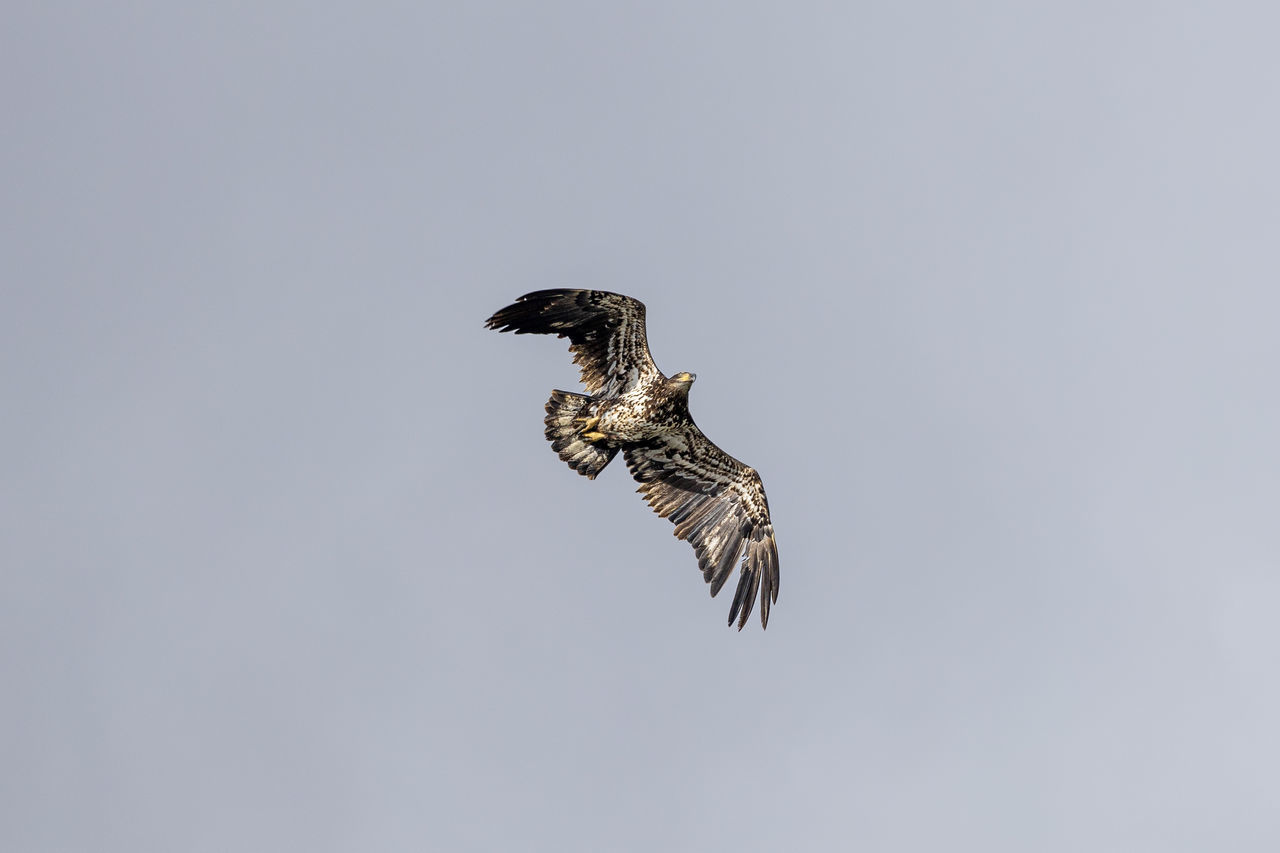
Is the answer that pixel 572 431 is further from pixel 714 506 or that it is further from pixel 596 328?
pixel 714 506

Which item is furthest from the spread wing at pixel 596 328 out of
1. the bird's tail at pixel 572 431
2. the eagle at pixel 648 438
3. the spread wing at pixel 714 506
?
the spread wing at pixel 714 506

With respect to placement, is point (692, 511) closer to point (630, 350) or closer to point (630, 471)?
point (630, 471)

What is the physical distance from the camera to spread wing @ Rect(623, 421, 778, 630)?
81.9 feet

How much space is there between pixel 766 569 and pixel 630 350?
441 cm

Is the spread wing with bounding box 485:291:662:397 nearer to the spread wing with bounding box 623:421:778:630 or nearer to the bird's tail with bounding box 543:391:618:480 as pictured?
the bird's tail with bounding box 543:391:618:480

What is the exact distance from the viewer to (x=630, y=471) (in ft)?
84.0

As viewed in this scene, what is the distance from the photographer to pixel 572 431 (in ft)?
80.9

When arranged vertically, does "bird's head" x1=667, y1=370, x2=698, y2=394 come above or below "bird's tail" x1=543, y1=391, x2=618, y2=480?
above

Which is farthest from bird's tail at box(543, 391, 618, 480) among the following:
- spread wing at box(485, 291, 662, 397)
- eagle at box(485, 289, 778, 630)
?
spread wing at box(485, 291, 662, 397)

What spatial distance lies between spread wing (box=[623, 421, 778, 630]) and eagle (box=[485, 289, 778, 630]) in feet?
0.06

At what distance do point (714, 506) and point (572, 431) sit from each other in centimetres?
287

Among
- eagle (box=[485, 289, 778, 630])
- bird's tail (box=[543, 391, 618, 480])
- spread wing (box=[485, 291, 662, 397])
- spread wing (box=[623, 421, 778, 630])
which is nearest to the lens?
spread wing (box=[485, 291, 662, 397])

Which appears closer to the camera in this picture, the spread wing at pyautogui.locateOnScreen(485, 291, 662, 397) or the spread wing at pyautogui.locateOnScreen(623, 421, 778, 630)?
the spread wing at pyautogui.locateOnScreen(485, 291, 662, 397)

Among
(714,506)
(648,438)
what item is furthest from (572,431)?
(714,506)
